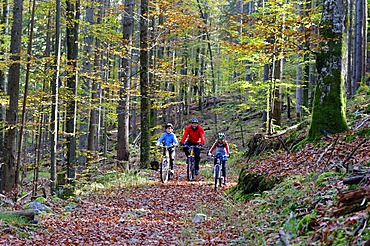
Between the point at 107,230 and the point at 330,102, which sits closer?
the point at 107,230

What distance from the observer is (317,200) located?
548 centimetres

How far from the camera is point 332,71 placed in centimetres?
970

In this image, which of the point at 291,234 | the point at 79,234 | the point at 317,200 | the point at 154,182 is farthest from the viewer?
the point at 154,182

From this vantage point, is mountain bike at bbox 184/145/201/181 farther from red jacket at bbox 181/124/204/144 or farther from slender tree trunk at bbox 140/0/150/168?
slender tree trunk at bbox 140/0/150/168

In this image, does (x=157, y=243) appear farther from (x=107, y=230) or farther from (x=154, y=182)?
(x=154, y=182)

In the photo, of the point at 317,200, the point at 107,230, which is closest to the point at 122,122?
the point at 107,230

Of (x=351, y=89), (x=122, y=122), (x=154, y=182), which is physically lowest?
(x=154, y=182)

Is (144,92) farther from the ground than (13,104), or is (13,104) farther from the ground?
(144,92)

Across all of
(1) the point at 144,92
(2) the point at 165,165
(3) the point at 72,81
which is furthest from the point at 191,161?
(3) the point at 72,81

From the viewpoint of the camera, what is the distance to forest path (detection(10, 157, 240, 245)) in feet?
22.2

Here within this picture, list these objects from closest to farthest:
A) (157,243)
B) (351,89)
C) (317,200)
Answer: (317,200) < (157,243) < (351,89)

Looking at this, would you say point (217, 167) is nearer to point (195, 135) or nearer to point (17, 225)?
point (195, 135)

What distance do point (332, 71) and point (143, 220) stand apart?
5846 mm

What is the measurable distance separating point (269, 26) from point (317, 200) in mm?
7983
